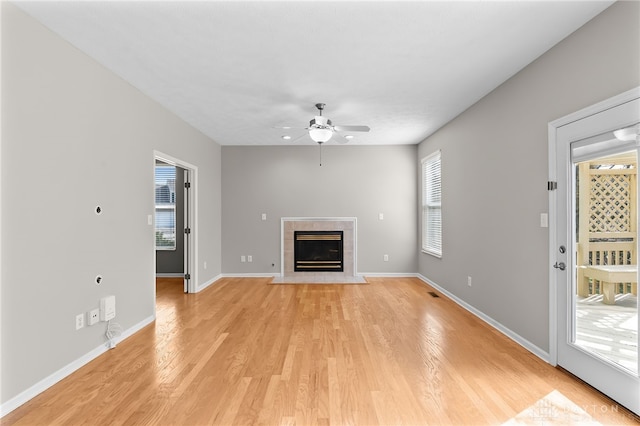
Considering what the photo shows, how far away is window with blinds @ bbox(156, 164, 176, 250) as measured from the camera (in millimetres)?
6492

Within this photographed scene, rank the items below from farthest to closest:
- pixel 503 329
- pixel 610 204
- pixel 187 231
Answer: pixel 187 231
pixel 503 329
pixel 610 204

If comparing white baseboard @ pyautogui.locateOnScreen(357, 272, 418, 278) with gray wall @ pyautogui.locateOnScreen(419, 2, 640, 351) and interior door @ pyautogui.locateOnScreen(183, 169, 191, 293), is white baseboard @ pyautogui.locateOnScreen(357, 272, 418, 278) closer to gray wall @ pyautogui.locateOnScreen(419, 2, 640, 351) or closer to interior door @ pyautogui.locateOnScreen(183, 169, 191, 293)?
gray wall @ pyautogui.locateOnScreen(419, 2, 640, 351)

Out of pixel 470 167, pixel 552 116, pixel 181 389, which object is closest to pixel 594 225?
pixel 552 116

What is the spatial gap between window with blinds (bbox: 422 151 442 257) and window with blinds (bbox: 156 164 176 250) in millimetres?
4896

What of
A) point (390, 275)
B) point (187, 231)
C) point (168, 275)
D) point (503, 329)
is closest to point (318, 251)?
point (390, 275)

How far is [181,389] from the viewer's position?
2268mm

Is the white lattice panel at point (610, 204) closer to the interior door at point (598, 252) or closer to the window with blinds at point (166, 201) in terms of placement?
the interior door at point (598, 252)

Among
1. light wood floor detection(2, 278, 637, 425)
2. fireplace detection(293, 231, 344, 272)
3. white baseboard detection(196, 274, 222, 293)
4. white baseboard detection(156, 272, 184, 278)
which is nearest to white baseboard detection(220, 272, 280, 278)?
white baseboard detection(196, 274, 222, 293)

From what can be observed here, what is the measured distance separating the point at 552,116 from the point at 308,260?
469 centimetres

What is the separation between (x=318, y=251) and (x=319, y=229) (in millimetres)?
450

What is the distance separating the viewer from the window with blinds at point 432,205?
5.36 m

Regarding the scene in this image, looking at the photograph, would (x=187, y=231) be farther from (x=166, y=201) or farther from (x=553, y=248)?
(x=553, y=248)

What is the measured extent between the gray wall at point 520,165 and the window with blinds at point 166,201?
5.21 meters

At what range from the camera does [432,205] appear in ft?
18.5
